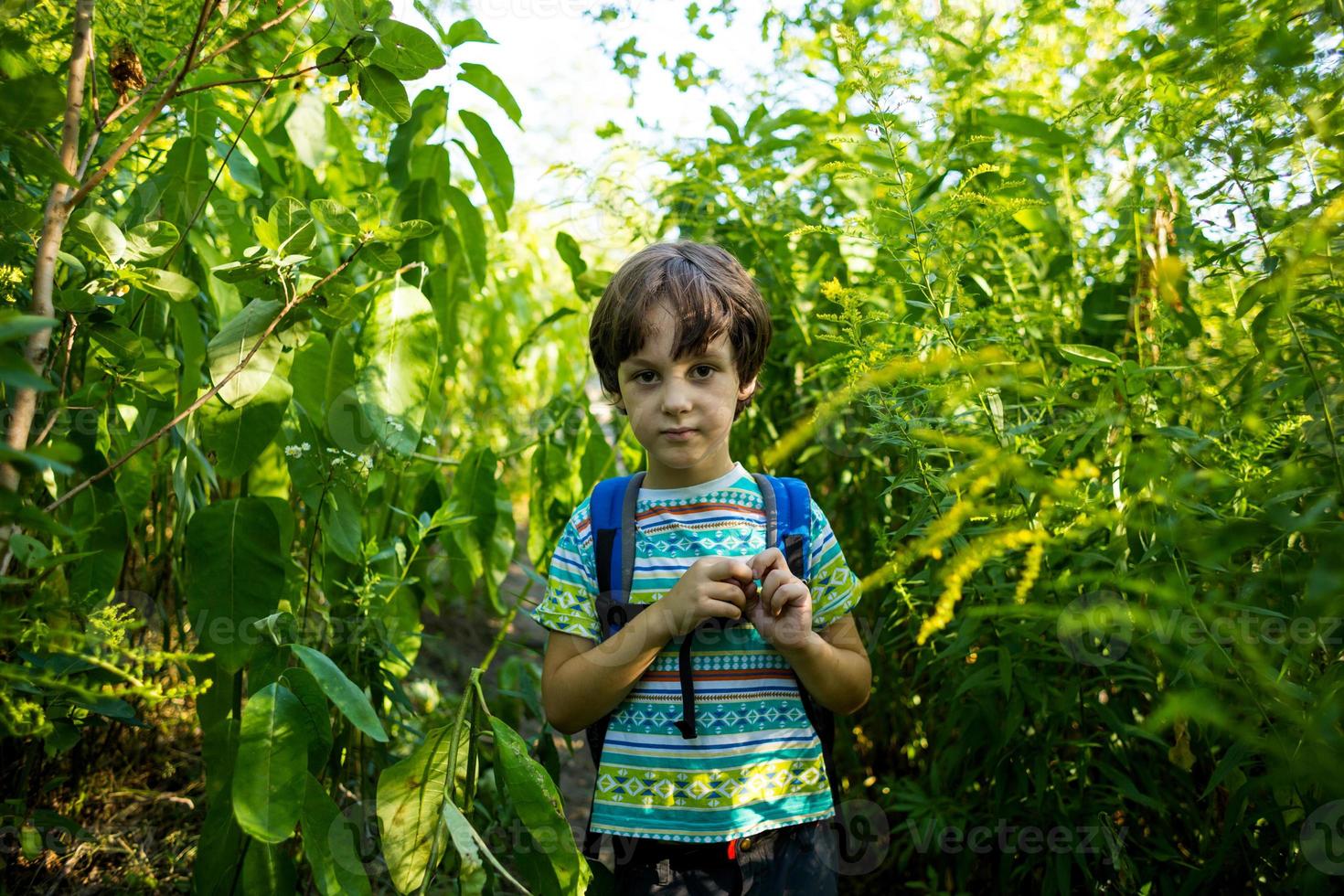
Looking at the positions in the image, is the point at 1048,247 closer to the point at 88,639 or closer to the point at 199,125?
the point at 199,125

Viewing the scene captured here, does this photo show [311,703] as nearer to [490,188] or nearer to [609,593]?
[609,593]

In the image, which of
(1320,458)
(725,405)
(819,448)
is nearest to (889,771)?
(819,448)

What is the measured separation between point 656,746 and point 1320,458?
0.80 metres

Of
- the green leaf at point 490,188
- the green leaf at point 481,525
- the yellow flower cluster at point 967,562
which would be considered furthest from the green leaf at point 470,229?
the yellow flower cluster at point 967,562

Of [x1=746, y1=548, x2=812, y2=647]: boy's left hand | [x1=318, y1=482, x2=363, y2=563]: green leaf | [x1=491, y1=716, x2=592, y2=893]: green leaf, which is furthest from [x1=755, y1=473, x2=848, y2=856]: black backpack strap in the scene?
[x1=318, y1=482, x2=363, y2=563]: green leaf

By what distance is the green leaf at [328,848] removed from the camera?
3.64 feet

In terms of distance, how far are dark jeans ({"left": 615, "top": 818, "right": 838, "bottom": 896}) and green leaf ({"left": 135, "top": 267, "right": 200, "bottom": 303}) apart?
838 mm

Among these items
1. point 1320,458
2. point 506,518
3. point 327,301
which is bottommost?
point 506,518

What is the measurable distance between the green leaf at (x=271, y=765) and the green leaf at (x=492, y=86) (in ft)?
3.48

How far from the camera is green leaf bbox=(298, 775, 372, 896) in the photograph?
1.11m

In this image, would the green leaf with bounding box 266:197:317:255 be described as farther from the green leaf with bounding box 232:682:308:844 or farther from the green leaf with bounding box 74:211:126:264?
the green leaf with bounding box 232:682:308:844

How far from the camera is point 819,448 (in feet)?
6.19

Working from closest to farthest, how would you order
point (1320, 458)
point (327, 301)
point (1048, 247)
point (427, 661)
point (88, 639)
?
1. point (88, 639)
2. point (1320, 458)
3. point (327, 301)
4. point (1048, 247)
5. point (427, 661)

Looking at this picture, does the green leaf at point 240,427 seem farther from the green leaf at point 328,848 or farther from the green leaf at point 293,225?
the green leaf at point 328,848
